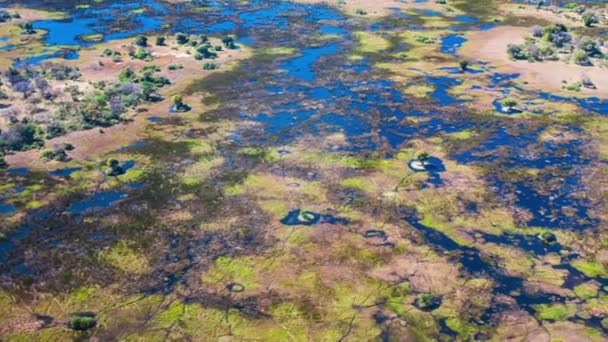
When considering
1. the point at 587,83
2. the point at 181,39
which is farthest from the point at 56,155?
the point at 587,83

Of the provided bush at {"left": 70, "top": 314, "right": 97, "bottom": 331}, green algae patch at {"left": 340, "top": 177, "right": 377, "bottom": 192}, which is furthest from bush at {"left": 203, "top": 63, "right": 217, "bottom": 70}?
bush at {"left": 70, "top": 314, "right": 97, "bottom": 331}

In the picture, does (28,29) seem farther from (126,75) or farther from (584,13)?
(584,13)

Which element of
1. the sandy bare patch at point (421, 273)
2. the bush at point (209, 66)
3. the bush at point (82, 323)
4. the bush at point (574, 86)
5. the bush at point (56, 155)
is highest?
the bush at point (574, 86)

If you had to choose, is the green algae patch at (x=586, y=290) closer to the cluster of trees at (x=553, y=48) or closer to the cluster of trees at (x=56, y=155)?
the cluster of trees at (x=56, y=155)

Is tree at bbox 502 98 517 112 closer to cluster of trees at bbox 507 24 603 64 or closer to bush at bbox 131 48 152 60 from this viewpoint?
cluster of trees at bbox 507 24 603 64

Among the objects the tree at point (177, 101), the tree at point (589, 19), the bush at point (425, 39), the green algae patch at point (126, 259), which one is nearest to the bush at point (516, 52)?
the bush at point (425, 39)
